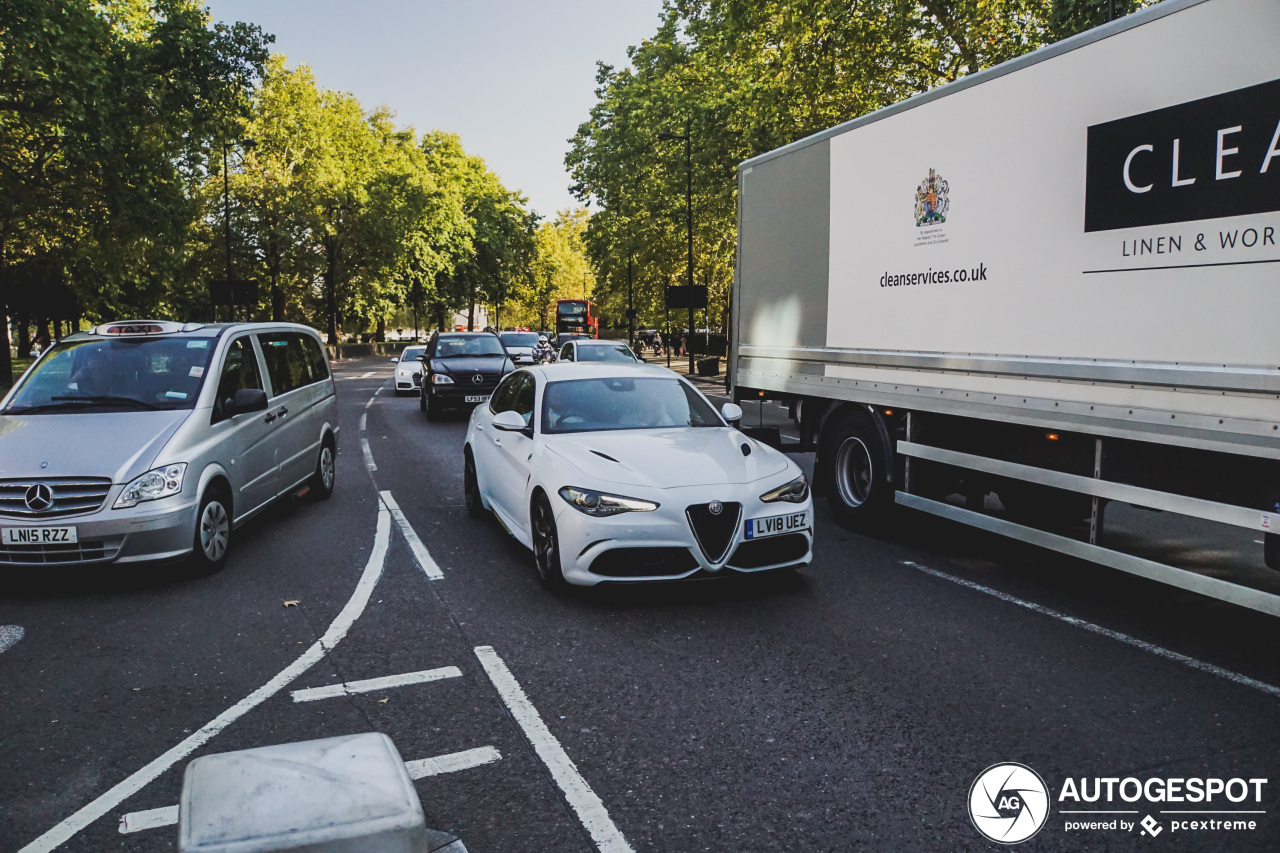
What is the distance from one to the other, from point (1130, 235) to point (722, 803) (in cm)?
390

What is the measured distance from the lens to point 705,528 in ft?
19.8

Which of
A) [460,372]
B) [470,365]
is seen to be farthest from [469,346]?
[460,372]

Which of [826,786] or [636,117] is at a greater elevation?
[636,117]

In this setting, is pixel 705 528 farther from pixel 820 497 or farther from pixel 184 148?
pixel 184 148

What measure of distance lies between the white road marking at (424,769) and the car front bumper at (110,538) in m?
3.29

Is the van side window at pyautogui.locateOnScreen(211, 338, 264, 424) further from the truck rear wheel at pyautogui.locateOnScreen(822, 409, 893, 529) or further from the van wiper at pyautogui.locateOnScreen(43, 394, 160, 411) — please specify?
the truck rear wheel at pyautogui.locateOnScreen(822, 409, 893, 529)

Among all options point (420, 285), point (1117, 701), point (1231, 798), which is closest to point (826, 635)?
point (1117, 701)

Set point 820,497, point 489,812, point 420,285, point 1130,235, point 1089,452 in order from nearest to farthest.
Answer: point 489,812 < point 1130,235 < point 1089,452 < point 820,497 < point 420,285

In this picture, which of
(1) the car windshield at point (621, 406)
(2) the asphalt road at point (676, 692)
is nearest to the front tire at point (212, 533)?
(2) the asphalt road at point (676, 692)

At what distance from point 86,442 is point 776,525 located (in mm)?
4711

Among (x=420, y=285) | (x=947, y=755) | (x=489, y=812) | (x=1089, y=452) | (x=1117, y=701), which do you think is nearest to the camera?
(x=489, y=812)

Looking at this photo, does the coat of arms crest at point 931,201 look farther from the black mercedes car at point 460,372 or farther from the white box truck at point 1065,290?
the black mercedes car at point 460,372

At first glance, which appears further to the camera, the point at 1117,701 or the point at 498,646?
the point at 498,646

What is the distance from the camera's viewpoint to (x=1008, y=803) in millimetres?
3650
